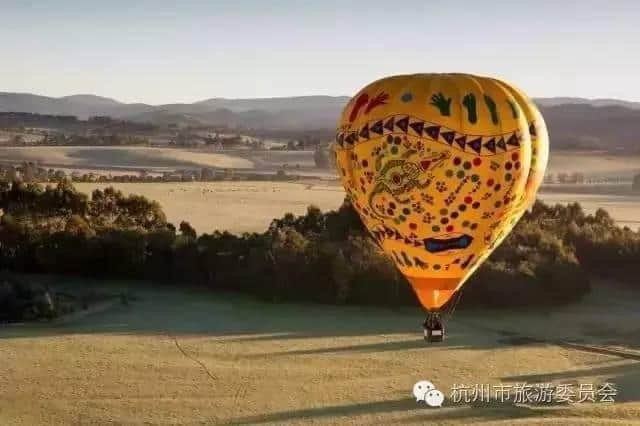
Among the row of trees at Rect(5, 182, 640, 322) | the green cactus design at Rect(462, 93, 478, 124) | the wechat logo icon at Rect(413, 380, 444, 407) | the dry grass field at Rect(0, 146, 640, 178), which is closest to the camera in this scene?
the green cactus design at Rect(462, 93, 478, 124)

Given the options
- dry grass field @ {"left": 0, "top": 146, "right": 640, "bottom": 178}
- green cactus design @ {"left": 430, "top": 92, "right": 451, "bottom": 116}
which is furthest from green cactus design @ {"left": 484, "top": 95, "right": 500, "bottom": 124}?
dry grass field @ {"left": 0, "top": 146, "right": 640, "bottom": 178}

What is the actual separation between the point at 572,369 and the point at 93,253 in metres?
12.3

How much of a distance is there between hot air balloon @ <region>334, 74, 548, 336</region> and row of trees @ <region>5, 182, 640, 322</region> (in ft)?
28.2

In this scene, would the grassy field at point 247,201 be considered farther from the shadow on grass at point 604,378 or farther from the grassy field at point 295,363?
the shadow on grass at point 604,378

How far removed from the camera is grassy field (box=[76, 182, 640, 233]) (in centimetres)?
3516

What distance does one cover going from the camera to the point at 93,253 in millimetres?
22531

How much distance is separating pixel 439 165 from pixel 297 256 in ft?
33.9

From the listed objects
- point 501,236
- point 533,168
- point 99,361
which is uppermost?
point 533,168

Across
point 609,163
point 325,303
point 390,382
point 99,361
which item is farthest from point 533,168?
point 609,163

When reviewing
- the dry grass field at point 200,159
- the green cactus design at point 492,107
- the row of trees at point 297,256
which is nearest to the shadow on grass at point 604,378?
the row of trees at point 297,256

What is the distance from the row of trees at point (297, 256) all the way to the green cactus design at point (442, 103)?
32.0 feet

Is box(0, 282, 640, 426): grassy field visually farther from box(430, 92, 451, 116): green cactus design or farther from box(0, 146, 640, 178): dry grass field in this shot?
box(0, 146, 640, 178): dry grass field

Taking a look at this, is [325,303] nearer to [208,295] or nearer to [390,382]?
[208,295]

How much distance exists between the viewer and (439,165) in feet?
36.2
